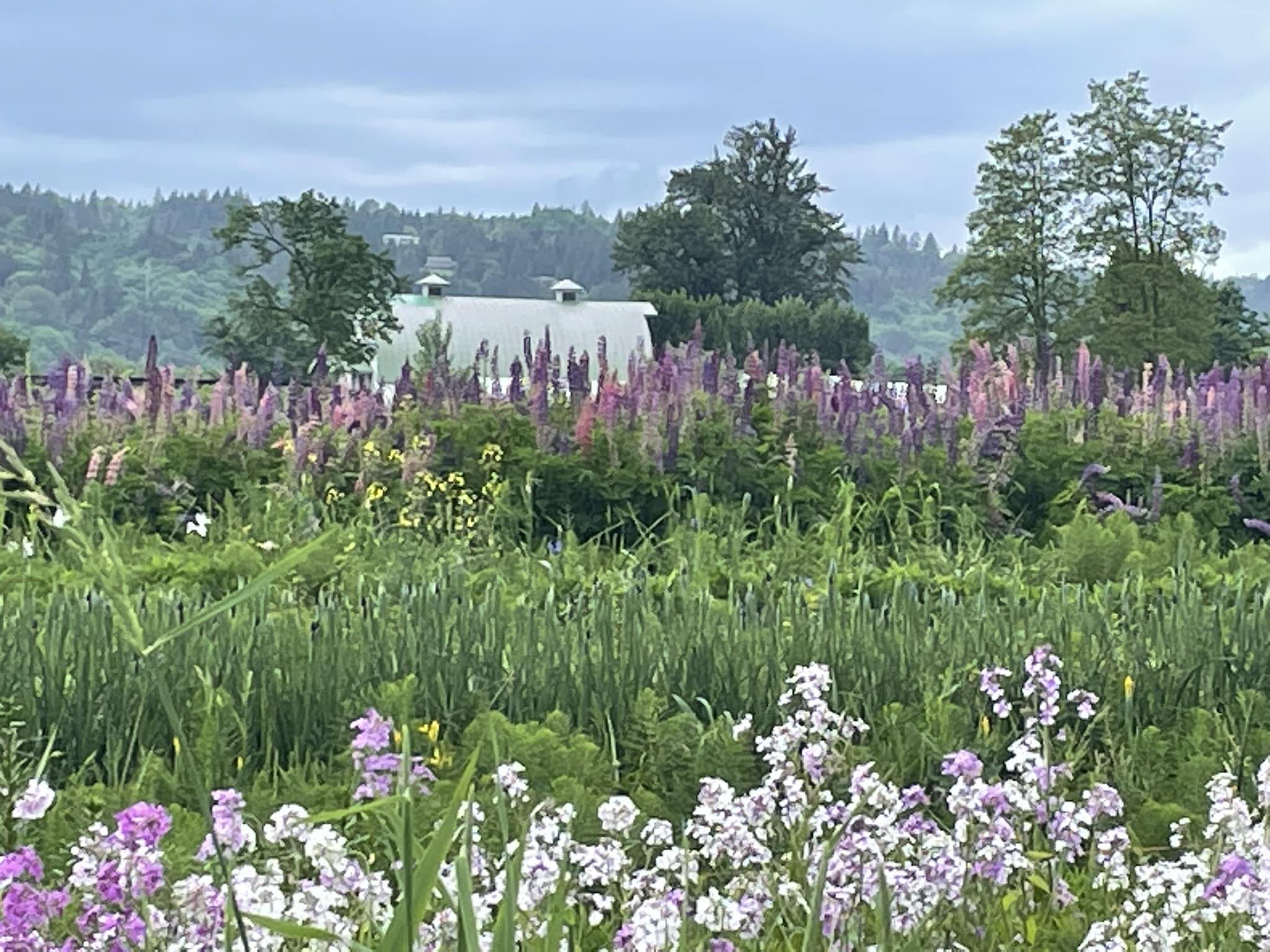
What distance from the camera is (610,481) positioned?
7.59 meters

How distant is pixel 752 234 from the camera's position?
60.8m

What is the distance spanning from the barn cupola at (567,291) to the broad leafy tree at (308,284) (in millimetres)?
26379

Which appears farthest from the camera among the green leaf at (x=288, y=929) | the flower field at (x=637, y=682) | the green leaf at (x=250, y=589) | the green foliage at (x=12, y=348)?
the green foliage at (x=12, y=348)

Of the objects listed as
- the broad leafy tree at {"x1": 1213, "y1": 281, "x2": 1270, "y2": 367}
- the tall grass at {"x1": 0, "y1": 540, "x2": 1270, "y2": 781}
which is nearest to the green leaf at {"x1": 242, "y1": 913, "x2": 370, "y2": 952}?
the tall grass at {"x1": 0, "y1": 540, "x2": 1270, "y2": 781}

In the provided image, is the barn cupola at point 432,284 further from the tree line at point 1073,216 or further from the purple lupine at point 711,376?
the purple lupine at point 711,376

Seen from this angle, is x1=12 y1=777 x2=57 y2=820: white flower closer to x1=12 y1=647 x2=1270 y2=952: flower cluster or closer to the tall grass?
x1=12 y1=647 x2=1270 y2=952: flower cluster

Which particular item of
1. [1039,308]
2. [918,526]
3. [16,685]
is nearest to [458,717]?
[16,685]

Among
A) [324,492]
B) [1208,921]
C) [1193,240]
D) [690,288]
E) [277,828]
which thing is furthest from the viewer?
[690,288]

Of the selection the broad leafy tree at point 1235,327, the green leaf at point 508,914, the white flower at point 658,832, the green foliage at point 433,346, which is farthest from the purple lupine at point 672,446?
the broad leafy tree at point 1235,327

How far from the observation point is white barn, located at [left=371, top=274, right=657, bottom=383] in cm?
5581

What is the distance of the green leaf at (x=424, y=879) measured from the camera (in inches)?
49.4

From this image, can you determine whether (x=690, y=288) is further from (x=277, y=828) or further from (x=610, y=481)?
(x=277, y=828)

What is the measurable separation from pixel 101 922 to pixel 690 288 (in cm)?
5809

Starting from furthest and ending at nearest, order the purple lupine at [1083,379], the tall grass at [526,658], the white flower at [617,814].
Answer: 1. the purple lupine at [1083,379]
2. the tall grass at [526,658]
3. the white flower at [617,814]
